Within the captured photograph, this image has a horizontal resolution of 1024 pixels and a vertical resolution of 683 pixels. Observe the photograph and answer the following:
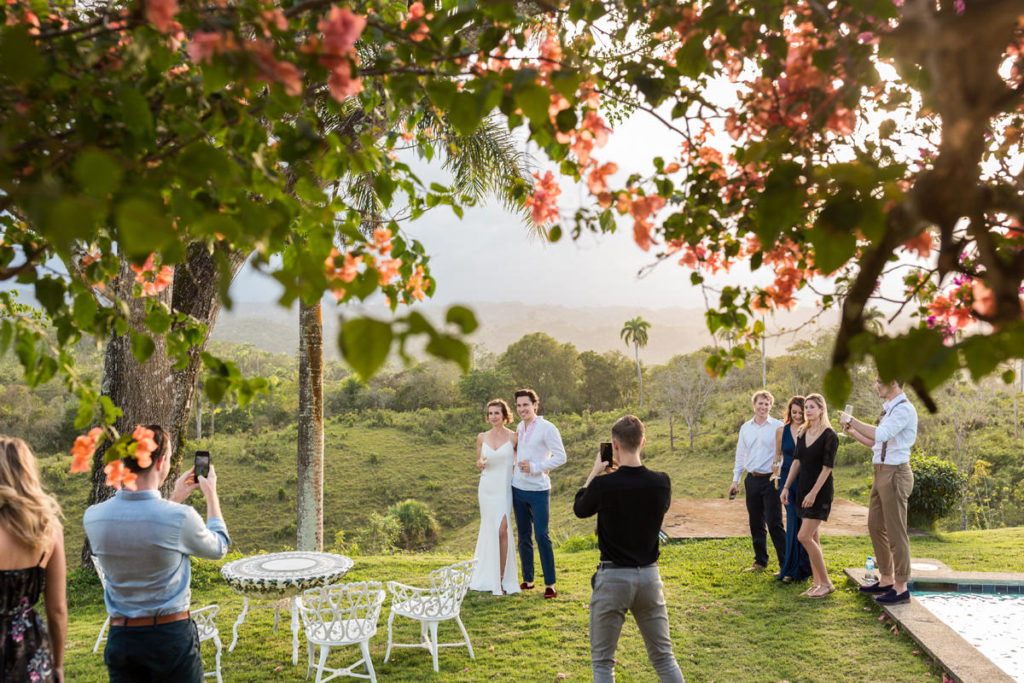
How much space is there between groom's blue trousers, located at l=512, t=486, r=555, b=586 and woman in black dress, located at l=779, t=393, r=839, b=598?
2176 mm

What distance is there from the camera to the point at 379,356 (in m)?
0.86

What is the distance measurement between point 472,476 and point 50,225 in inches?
1169

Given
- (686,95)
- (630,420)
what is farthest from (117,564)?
(686,95)

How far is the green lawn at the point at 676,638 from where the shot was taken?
4.80m

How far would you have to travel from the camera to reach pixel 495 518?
670 centimetres

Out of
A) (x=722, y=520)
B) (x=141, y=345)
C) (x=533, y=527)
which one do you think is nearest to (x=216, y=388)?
(x=141, y=345)

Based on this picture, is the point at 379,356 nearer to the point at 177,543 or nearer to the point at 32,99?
the point at 32,99

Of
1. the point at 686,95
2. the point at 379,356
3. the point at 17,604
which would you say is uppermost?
the point at 686,95

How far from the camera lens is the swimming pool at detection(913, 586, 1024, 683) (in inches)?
184

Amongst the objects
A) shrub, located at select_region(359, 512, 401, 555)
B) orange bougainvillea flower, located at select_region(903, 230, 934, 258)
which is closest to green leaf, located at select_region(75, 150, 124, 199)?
orange bougainvillea flower, located at select_region(903, 230, 934, 258)

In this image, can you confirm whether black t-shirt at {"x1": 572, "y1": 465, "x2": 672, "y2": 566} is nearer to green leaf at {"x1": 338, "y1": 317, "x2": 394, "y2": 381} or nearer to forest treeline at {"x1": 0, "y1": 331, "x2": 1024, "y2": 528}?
green leaf at {"x1": 338, "y1": 317, "x2": 394, "y2": 381}

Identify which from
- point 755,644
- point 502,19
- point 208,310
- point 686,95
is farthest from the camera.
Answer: point 208,310

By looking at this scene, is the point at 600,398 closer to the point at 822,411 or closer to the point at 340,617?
the point at 822,411

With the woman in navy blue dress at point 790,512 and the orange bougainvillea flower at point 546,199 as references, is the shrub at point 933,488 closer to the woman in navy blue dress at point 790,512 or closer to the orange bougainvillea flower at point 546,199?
the woman in navy blue dress at point 790,512
